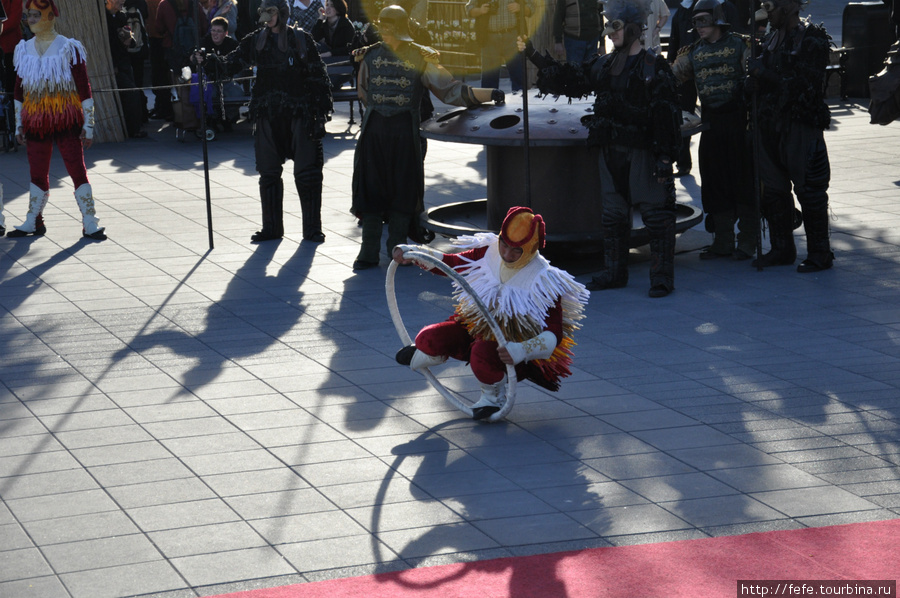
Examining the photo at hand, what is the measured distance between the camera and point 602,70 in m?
8.30

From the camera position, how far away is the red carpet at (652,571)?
4.29m

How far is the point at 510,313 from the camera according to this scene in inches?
234

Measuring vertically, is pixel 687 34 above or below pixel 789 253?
above

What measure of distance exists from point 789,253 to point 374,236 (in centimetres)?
318

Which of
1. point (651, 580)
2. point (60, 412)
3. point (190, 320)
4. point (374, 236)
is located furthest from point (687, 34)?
point (651, 580)

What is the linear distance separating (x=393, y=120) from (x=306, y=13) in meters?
8.22

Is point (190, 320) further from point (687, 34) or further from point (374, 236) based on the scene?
point (687, 34)

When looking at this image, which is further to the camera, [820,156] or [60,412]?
[820,156]

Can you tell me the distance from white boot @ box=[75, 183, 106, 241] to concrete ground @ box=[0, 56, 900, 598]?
1.16 ft

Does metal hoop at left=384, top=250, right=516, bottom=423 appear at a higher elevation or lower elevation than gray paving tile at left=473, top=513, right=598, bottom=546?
higher

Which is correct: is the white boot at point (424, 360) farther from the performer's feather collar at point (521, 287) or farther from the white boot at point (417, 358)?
the performer's feather collar at point (521, 287)

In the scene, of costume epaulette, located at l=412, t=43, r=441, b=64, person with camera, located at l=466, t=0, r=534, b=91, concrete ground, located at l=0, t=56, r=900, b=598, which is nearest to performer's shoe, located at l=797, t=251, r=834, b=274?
concrete ground, located at l=0, t=56, r=900, b=598

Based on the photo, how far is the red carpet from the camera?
429cm

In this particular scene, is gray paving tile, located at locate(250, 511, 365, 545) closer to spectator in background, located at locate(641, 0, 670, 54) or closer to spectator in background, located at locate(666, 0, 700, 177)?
spectator in background, located at locate(666, 0, 700, 177)
